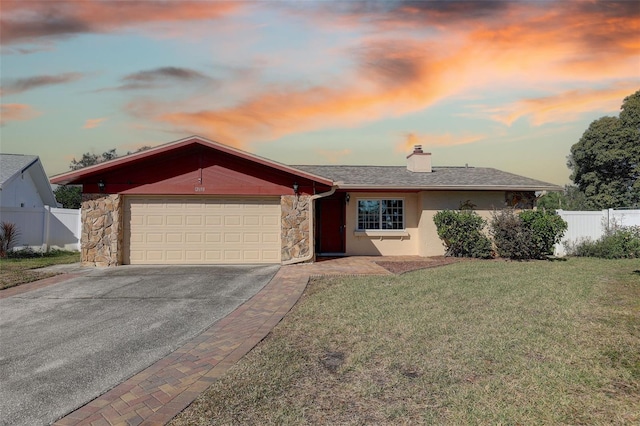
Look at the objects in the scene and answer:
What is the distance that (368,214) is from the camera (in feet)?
52.1

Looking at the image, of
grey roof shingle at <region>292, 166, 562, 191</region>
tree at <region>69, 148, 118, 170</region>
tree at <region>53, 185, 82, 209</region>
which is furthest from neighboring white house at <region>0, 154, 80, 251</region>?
tree at <region>69, 148, 118, 170</region>

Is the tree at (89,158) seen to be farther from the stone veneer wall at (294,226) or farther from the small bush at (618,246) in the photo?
the small bush at (618,246)

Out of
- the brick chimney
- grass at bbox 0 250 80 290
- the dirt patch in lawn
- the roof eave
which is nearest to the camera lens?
grass at bbox 0 250 80 290

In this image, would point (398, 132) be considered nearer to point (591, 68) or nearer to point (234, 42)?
point (591, 68)

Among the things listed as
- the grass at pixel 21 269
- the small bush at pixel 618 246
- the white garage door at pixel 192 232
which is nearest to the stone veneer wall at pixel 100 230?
the white garage door at pixel 192 232

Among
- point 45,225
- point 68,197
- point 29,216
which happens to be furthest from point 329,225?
point 68,197

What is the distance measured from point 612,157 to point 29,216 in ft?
138

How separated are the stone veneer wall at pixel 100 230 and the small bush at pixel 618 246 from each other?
745 inches

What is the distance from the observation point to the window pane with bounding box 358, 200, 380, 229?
15805 mm

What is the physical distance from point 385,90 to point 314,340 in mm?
11846

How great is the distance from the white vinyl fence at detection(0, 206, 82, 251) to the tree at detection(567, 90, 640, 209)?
132 ft

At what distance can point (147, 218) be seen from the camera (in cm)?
1285

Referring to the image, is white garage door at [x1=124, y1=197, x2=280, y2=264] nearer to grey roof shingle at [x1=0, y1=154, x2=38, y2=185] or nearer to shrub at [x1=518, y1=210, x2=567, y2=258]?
shrub at [x1=518, y1=210, x2=567, y2=258]

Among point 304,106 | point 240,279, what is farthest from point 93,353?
point 304,106
